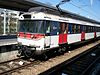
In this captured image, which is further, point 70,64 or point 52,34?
point 52,34

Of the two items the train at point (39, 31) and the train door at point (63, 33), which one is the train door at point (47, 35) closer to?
the train at point (39, 31)

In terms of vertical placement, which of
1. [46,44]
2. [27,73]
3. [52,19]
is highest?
[52,19]

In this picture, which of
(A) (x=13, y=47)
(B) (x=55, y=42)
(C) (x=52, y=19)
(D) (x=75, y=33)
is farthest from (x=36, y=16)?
(D) (x=75, y=33)

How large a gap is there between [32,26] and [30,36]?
64 centimetres

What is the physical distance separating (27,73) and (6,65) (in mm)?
2018

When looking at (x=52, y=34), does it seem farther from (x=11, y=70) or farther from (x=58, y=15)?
(x=11, y=70)

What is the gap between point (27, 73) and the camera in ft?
31.9

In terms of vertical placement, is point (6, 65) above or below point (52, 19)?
below

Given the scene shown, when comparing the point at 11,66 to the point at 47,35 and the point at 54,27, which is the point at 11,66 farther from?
the point at 54,27

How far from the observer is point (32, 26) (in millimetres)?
12375

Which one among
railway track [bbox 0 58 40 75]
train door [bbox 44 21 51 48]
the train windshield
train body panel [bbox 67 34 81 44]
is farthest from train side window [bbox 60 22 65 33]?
railway track [bbox 0 58 40 75]

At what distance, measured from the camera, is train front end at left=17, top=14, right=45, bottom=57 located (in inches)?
468

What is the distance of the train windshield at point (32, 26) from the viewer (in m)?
12.0

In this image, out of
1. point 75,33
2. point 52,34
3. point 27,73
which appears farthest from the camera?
point 75,33
